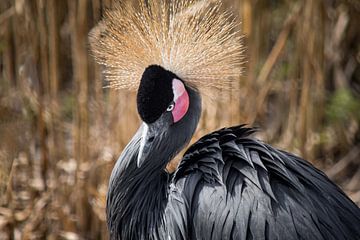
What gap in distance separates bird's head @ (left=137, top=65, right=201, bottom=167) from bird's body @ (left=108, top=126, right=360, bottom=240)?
86mm

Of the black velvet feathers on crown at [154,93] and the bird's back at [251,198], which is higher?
the black velvet feathers on crown at [154,93]

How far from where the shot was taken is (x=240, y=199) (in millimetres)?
2158

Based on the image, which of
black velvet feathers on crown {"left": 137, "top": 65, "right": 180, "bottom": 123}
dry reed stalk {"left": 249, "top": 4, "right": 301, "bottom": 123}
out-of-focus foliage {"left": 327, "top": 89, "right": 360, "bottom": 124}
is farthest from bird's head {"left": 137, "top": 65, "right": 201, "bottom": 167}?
out-of-focus foliage {"left": 327, "top": 89, "right": 360, "bottom": 124}

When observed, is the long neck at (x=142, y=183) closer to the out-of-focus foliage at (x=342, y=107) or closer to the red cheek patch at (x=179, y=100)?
the red cheek patch at (x=179, y=100)

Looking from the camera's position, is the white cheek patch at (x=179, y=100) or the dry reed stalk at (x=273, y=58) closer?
the white cheek patch at (x=179, y=100)

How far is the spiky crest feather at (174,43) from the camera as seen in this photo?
2426 mm

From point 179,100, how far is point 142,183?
33 cm

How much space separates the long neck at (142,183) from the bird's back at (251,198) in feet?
0.31

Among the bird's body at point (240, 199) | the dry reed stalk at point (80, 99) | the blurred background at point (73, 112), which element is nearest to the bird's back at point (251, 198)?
the bird's body at point (240, 199)

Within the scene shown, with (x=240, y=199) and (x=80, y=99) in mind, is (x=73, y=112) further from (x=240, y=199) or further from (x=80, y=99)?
(x=240, y=199)

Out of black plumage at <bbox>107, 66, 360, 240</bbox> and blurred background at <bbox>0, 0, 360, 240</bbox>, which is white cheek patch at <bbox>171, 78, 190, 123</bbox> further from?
blurred background at <bbox>0, 0, 360, 240</bbox>

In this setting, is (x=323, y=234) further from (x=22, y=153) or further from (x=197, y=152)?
(x=22, y=153)

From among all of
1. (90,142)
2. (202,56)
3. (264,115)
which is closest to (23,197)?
(90,142)

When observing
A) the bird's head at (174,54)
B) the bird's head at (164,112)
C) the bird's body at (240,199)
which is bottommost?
the bird's body at (240,199)
